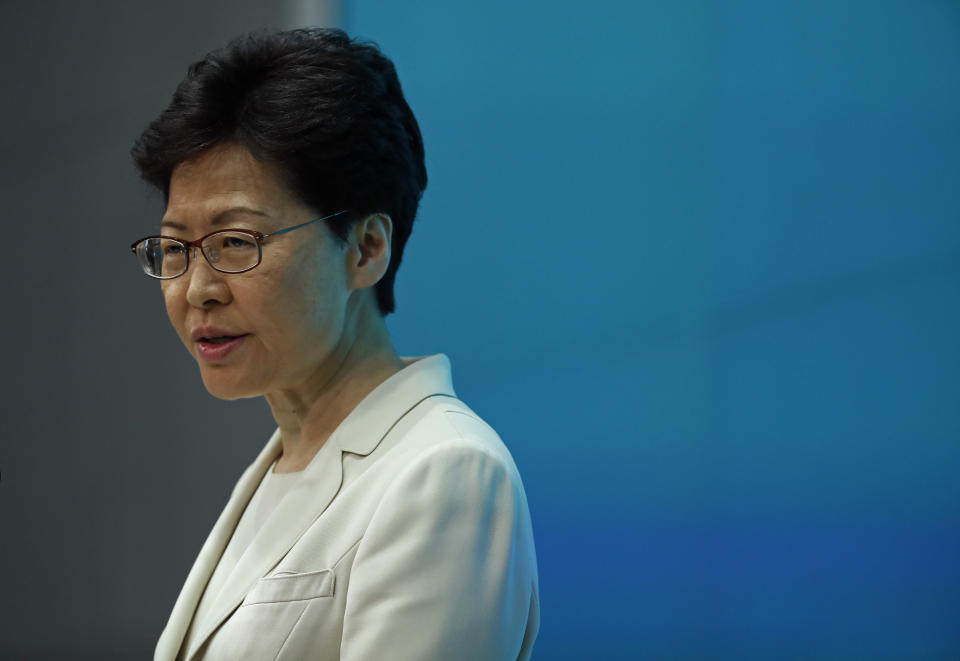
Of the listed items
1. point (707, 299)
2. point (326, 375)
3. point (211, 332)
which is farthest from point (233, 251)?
point (707, 299)

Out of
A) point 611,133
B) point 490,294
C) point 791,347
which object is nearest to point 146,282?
point 490,294

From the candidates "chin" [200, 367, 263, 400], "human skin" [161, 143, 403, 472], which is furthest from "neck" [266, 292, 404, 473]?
"chin" [200, 367, 263, 400]

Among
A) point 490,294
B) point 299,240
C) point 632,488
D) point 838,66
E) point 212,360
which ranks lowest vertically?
point 632,488

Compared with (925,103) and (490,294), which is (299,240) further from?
(925,103)

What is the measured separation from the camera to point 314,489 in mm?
1149

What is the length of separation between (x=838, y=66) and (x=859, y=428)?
3.09 ft

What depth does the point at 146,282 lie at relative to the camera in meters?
2.72

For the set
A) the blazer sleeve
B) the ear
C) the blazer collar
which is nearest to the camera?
the blazer sleeve

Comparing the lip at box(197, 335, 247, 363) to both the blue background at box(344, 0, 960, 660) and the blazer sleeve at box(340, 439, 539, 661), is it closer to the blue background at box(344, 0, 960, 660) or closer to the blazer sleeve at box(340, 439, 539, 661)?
the blazer sleeve at box(340, 439, 539, 661)

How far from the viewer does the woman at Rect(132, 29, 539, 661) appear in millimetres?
967

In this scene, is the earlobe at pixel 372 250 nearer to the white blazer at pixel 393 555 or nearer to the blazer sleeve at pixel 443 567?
the white blazer at pixel 393 555

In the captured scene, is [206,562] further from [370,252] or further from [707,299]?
[707,299]

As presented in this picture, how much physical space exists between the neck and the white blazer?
9cm

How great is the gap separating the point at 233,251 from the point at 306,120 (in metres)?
0.19
